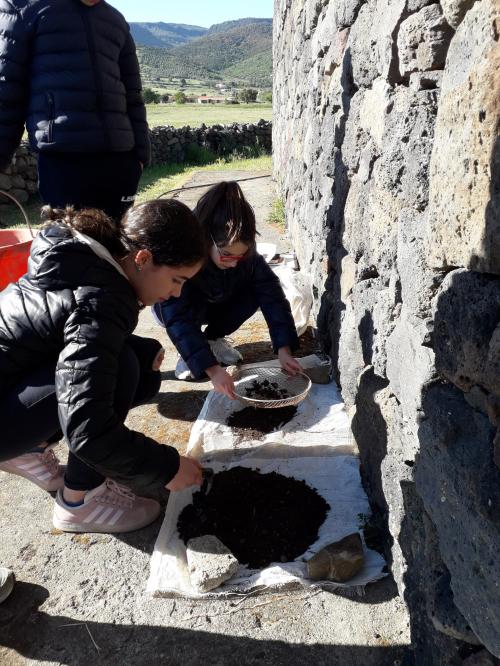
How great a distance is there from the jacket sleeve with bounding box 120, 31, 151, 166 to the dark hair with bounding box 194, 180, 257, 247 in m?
0.62

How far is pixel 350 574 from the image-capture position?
1812 millimetres

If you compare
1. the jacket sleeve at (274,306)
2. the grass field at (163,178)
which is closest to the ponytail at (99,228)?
the jacket sleeve at (274,306)

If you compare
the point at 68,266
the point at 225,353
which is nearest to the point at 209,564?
the point at 68,266

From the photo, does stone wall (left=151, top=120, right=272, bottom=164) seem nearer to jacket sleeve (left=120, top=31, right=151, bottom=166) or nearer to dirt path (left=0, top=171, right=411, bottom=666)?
jacket sleeve (left=120, top=31, right=151, bottom=166)

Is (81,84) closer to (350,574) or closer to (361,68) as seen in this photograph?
(361,68)

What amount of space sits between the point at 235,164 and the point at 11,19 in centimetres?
1030

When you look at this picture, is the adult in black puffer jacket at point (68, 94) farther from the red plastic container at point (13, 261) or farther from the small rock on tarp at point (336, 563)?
the small rock on tarp at point (336, 563)

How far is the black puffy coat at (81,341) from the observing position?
1587 millimetres

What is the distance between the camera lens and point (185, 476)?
188 centimetres

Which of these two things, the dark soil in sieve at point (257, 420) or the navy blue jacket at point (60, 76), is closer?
the navy blue jacket at point (60, 76)

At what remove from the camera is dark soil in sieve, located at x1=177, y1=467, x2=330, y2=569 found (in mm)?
1932

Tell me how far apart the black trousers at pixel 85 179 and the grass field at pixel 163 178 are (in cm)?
509

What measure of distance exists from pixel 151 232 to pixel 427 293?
0.87m

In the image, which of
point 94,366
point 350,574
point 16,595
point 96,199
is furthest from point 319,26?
point 16,595
